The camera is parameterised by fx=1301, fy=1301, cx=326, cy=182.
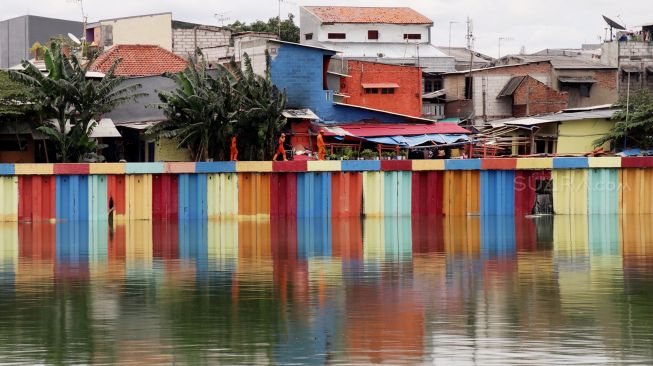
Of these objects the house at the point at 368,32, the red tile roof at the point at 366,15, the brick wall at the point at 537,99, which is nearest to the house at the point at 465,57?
the house at the point at 368,32

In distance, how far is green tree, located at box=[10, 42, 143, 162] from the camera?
4053 centimetres

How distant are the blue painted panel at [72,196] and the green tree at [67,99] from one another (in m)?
1.63

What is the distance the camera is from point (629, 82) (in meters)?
56.8

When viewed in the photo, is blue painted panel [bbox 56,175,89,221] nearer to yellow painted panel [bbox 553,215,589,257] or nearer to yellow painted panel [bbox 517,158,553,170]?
yellow painted panel [bbox 517,158,553,170]

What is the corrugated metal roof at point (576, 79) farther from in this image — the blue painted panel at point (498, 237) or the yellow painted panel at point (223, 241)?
the yellow painted panel at point (223, 241)

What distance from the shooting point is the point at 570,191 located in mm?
40250

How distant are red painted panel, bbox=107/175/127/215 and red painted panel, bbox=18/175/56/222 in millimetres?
1678

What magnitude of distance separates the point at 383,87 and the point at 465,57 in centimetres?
2033

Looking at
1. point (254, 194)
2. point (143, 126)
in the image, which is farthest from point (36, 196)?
point (254, 194)

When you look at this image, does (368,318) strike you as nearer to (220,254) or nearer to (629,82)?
(220,254)

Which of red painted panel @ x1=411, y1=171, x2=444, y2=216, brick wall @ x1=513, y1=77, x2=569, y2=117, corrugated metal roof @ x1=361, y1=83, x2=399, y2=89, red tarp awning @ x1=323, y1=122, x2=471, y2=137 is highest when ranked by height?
corrugated metal roof @ x1=361, y1=83, x2=399, y2=89

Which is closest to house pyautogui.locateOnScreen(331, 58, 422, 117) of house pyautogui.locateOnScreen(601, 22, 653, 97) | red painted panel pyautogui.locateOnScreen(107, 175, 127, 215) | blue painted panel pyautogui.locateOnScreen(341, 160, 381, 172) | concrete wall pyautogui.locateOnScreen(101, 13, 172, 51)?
house pyautogui.locateOnScreen(601, 22, 653, 97)

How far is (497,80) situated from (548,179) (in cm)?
1557

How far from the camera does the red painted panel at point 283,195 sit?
40.0 meters
